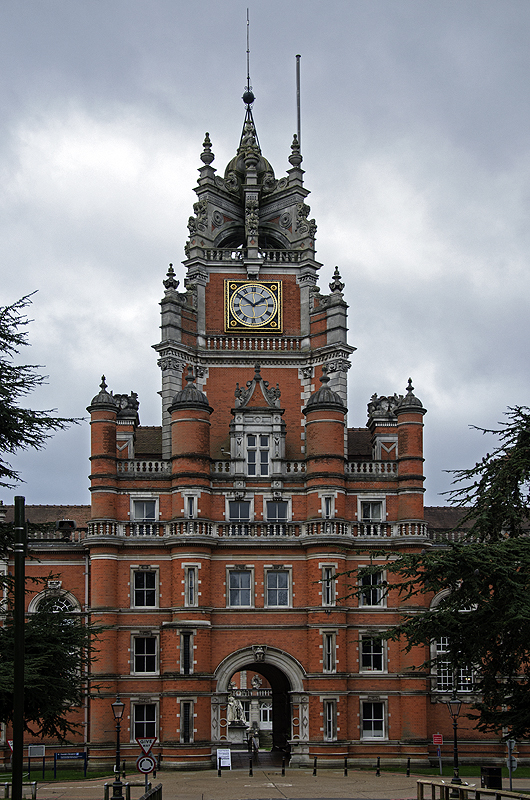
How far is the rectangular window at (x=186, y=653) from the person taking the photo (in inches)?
1805

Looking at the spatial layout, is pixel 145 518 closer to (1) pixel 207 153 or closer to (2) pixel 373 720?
(2) pixel 373 720

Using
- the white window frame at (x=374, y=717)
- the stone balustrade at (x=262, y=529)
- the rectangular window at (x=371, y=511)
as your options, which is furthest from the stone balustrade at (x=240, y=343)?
the white window frame at (x=374, y=717)

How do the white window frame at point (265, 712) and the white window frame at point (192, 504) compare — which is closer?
the white window frame at point (192, 504)

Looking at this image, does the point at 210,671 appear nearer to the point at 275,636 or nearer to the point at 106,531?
the point at 275,636

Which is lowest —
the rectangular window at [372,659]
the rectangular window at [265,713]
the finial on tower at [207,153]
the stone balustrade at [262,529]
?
the rectangular window at [265,713]

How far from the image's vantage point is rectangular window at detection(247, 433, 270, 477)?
49.3m

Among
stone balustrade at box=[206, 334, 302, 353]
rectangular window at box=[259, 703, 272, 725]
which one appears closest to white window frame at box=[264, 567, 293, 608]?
stone balustrade at box=[206, 334, 302, 353]

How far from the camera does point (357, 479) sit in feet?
162

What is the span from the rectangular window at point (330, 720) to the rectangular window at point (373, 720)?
1655mm

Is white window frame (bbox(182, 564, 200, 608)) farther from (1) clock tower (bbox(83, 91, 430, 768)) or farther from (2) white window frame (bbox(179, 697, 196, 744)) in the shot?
(2) white window frame (bbox(179, 697, 196, 744))

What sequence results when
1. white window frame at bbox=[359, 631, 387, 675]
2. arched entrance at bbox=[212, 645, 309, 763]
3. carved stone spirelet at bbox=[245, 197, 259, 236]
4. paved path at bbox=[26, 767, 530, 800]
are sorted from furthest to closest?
carved stone spirelet at bbox=[245, 197, 259, 236]
white window frame at bbox=[359, 631, 387, 675]
arched entrance at bbox=[212, 645, 309, 763]
paved path at bbox=[26, 767, 530, 800]

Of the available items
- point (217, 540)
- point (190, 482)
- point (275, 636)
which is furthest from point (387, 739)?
point (190, 482)

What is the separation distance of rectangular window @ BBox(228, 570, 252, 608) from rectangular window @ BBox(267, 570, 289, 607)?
95 centimetres

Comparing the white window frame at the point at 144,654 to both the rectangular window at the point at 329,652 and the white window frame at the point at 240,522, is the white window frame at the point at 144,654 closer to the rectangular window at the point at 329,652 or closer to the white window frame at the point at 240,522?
the white window frame at the point at 240,522
